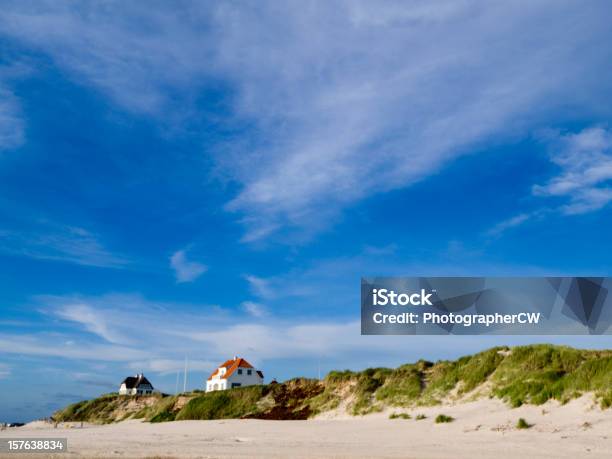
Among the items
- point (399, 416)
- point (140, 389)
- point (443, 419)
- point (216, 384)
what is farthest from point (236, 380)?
point (443, 419)

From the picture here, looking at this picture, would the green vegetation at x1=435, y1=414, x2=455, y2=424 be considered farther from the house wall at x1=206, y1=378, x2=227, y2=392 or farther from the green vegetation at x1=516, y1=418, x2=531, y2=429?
the house wall at x1=206, y1=378, x2=227, y2=392

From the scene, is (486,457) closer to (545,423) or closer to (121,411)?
(545,423)

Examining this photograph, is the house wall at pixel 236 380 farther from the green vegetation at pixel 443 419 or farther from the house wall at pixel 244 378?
the green vegetation at pixel 443 419

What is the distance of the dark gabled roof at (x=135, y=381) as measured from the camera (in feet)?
266

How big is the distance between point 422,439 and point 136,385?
76.1 meters

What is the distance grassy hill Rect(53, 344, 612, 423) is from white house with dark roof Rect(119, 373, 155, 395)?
5108 centimetres

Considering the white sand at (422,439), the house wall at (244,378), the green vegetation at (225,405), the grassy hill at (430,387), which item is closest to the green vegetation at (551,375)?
the grassy hill at (430,387)

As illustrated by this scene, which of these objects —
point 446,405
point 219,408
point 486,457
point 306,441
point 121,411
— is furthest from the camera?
point 121,411

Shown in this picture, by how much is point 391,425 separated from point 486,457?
8137 mm

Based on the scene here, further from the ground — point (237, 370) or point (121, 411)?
point (237, 370)

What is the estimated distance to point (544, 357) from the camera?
67.6 feet

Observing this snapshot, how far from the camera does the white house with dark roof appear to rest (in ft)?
264

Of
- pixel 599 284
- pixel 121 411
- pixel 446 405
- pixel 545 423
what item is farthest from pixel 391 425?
pixel 121 411

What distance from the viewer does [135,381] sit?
82.1m
